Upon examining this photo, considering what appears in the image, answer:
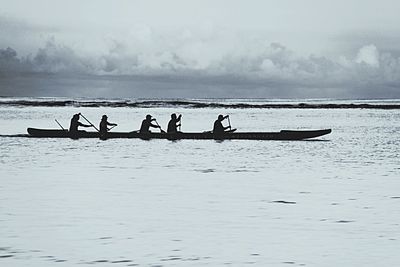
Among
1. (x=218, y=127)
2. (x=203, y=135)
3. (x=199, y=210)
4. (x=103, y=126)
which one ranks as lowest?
(x=199, y=210)

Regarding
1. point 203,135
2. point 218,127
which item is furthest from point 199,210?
point 203,135

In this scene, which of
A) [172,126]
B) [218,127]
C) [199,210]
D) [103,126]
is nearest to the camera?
[199,210]

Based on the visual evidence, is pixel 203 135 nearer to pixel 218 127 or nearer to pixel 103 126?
pixel 218 127

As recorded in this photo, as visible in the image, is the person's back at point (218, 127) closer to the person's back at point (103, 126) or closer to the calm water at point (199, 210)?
the person's back at point (103, 126)

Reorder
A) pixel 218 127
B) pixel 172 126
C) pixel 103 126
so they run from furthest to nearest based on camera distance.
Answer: pixel 103 126, pixel 172 126, pixel 218 127

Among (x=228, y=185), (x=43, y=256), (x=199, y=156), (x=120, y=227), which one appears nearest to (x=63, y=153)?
(x=199, y=156)

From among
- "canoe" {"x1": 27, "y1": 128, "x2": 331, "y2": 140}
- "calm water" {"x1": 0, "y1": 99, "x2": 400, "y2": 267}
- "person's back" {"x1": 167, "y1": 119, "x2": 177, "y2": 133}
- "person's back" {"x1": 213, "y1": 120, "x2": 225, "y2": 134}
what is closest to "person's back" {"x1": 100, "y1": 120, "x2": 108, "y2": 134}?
"canoe" {"x1": 27, "y1": 128, "x2": 331, "y2": 140}

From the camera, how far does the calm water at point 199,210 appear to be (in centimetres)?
845

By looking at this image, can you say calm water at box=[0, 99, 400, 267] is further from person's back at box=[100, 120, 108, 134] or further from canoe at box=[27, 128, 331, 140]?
person's back at box=[100, 120, 108, 134]

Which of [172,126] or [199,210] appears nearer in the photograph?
[199,210]

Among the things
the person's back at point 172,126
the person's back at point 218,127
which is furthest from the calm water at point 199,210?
the person's back at point 172,126

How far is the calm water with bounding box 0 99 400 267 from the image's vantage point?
8.45 m

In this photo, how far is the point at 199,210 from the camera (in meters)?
11.6

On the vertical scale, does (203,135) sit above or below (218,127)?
below
